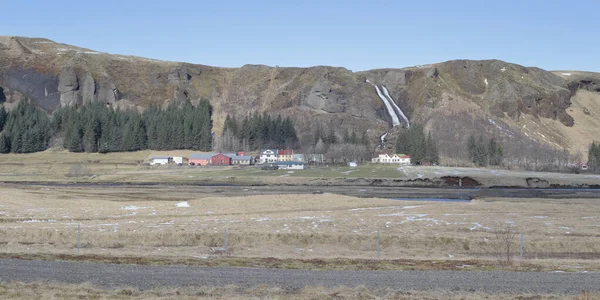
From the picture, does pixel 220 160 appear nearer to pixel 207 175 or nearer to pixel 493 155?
pixel 207 175

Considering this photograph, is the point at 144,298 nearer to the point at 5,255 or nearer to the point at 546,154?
the point at 5,255

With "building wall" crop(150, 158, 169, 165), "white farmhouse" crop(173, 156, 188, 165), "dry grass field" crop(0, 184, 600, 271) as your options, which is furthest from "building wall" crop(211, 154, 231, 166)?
"dry grass field" crop(0, 184, 600, 271)

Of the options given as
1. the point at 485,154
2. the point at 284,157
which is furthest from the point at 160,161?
the point at 485,154

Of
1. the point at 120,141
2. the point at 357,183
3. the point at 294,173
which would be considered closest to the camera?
the point at 357,183

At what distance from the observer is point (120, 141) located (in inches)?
7475

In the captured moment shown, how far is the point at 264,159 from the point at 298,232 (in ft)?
490

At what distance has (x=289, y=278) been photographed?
24.5 m

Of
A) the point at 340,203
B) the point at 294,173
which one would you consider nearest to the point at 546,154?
the point at 294,173

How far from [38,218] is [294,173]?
8732 cm

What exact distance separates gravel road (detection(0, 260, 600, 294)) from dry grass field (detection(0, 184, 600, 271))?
8.27 ft

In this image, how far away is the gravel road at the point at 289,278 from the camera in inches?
907

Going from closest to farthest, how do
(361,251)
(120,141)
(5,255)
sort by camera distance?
(5,255) → (361,251) → (120,141)

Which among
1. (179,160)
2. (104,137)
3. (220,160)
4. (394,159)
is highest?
→ (104,137)

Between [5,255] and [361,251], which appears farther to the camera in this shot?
[361,251]
